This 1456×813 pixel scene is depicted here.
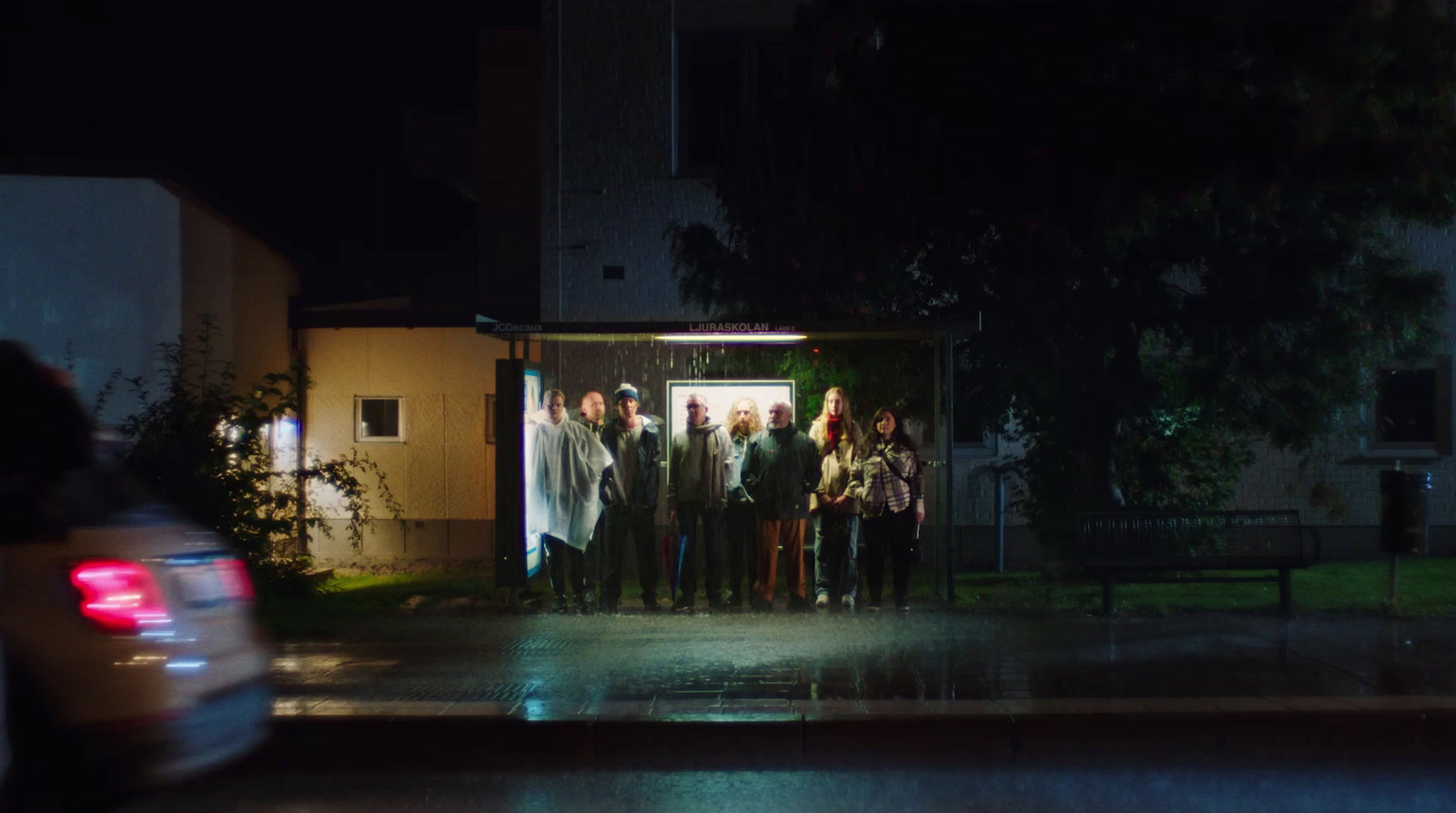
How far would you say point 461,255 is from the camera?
36094 millimetres

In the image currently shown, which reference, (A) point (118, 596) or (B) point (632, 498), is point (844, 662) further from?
(A) point (118, 596)

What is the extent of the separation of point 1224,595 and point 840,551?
3857 mm

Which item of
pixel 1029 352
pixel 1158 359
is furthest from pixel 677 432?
pixel 1158 359

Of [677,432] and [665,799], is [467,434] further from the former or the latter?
[665,799]

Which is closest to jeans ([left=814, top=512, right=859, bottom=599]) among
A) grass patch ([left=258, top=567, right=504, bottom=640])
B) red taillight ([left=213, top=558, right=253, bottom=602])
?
grass patch ([left=258, top=567, right=504, bottom=640])

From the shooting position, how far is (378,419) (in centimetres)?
1762

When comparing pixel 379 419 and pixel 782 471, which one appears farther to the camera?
pixel 379 419

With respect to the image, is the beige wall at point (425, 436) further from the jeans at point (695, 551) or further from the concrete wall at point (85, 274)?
the jeans at point (695, 551)

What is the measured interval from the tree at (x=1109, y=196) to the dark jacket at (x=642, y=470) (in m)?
1.64

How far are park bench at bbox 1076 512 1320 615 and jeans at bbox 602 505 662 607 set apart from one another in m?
3.88

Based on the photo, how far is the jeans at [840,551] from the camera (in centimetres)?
1189

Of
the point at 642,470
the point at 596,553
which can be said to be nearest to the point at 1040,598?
the point at 642,470

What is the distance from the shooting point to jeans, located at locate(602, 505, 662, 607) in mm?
12047

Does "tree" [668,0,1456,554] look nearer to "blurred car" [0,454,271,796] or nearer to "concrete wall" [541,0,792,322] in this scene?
"concrete wall" [541,0,792,322]
